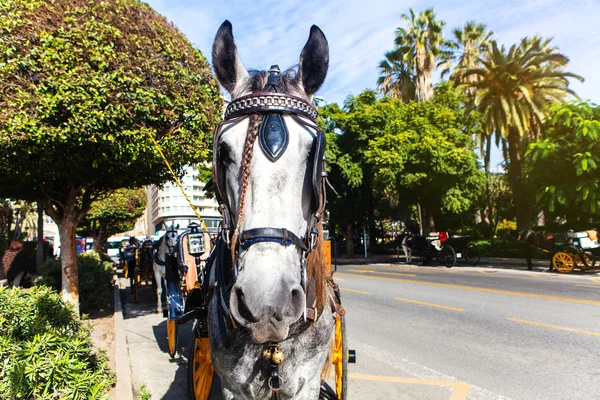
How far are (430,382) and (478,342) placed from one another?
1844 millimetres

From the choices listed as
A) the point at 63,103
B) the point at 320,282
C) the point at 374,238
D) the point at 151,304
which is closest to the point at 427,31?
the point at 374,238

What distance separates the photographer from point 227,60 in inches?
92.0

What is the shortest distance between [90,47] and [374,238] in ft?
92.9

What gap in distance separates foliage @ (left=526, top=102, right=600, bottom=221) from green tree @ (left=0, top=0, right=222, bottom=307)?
12277 millimetres

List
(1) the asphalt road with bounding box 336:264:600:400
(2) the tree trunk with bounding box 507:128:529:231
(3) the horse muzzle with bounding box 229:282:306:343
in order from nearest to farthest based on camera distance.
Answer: (3) the horse muzzle with bounding box 229:282:306:343 < (1) the asphalt road with bounding box 336:264:600:400 < (2) the tree trunk with bounding box 507:128:529:231

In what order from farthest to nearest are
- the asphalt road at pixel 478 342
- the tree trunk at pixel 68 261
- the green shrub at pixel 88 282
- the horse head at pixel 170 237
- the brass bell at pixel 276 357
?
the green shrub at pixel 88 282 < the horse head at pixel 170 237 < the tree trunk at pixel 68 261 < the asphalt road at pixel 478 342 < the brass bell at pixel 276 357

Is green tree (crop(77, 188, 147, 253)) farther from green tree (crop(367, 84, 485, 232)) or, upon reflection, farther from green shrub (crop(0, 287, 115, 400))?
green shrub (crop(0, 287, 115, 400))

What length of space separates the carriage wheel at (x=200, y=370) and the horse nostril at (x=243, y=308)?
199 cm

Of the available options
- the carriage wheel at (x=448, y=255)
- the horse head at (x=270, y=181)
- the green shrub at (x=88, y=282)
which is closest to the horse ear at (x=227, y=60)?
the horse head at (x=270, y=181)

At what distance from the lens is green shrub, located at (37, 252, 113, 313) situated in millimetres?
9117

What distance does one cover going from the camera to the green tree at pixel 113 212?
19844 mm

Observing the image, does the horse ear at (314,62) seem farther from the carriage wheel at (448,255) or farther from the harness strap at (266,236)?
the carriage wheel at (448,255)

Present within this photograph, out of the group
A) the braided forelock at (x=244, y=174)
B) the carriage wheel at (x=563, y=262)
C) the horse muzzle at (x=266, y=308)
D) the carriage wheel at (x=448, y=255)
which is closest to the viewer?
the horse muzzle at (x=266, y=308)

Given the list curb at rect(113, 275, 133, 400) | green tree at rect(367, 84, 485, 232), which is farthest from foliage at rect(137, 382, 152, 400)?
green tree at rect(367, 84, 485, 232)
